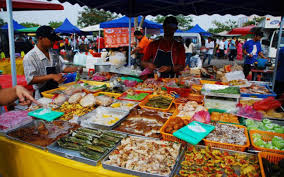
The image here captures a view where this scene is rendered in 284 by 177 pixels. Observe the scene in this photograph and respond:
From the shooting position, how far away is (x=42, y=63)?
345cm

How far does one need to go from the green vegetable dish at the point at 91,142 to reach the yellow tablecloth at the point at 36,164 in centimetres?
13

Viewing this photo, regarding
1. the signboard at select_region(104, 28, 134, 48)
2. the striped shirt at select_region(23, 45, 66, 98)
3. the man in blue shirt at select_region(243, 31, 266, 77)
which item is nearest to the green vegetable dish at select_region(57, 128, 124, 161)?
the striped shirt at select_region(23, 45, 66, 98)

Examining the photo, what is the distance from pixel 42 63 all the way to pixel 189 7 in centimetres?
441

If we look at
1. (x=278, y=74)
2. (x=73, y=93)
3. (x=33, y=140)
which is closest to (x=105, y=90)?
(x=73, y=93)

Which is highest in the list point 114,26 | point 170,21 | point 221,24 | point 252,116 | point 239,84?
point 221,24

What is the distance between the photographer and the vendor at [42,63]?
3.22 metres

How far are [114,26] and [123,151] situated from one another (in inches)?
369

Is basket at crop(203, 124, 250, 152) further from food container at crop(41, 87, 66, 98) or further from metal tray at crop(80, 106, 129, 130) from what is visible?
food container at crop(41, 87, 66, 98)

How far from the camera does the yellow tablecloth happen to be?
1.66 metres

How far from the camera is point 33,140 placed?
2.02 metres

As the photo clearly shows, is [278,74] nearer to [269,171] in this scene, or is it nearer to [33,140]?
[269,171]

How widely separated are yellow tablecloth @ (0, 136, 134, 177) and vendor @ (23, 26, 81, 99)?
1355 millimetres

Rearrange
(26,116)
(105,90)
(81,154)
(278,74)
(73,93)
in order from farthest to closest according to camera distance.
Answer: (278,74), (105,90), (73,93), (26,116), (81,154)

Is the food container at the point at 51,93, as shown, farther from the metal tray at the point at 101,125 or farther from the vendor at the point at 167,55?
the vendor at the point at 167,55
